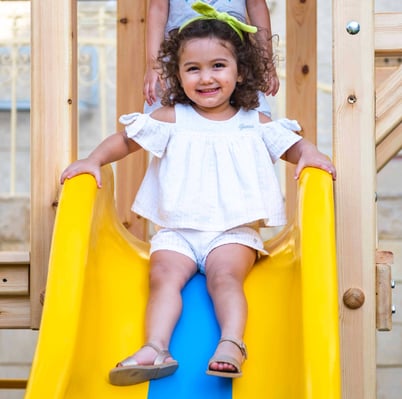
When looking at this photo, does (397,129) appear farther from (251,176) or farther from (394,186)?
(394,186)

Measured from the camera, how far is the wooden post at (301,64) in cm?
360

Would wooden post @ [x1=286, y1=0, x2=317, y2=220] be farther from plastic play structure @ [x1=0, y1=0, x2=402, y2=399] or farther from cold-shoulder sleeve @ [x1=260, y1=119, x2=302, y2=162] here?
cold-shoulder sleeve @ [x1=260, y1=119, x2=302, y2=162]

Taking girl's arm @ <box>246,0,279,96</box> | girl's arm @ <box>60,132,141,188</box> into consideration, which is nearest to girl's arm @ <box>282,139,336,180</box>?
girl's arm @ <box>60,132,141,188</box>

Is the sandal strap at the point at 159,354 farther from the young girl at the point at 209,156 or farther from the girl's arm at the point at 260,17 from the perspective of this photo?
the girl's arm at the point at 260,17

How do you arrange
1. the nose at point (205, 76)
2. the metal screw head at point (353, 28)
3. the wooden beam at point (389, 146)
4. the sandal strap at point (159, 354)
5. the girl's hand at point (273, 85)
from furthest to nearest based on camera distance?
the girl's hand at point (273, 85)
the wooden beam at point (389, 146)
the nose at point (205, 76)
the metal screw head at point (353, 28)
the sandal strap at point (159, 354)

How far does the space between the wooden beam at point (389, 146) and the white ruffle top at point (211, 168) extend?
283 millimetres

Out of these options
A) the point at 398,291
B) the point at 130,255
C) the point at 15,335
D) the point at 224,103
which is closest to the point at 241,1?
the point at 224,103

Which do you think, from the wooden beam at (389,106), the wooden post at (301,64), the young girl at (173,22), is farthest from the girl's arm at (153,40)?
the wooden beam at (389,106)

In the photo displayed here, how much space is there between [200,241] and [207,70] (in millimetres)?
477

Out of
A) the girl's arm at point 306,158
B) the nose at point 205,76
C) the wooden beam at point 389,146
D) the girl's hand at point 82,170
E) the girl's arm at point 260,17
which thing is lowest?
the girl's hand at point 82,170

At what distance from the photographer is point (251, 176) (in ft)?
8.85

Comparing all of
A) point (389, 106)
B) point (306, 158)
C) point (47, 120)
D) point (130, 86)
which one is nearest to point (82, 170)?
point (47, 120)

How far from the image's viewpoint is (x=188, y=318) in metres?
2.46

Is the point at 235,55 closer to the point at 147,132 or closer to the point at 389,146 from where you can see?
the point at 147,132
